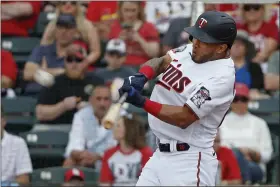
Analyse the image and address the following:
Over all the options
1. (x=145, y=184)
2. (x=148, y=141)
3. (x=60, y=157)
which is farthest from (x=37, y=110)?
(x=145, y=184)

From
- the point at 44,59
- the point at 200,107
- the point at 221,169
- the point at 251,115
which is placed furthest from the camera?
the point at 44,59

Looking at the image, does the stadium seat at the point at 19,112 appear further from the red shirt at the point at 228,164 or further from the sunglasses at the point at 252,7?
the sunglasses at the point at 252,7

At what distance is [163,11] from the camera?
29.6 ft

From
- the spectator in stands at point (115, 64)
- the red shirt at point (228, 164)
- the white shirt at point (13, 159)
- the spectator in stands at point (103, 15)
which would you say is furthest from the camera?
the spectator in stands at point (103, 15)

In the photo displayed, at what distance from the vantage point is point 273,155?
25.2ft

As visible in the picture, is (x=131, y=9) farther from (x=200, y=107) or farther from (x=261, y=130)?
(x=200, y=107)

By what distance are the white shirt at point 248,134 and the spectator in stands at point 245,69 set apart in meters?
0.46

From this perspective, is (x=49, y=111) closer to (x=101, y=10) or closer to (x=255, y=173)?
(x=101, y=10)

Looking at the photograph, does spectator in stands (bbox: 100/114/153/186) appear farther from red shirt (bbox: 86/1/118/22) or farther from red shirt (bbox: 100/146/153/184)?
red shirt (bbox: 86/1/118/22)

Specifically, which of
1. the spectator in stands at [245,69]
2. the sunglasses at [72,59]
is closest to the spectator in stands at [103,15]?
the sunglasses at [72,59]

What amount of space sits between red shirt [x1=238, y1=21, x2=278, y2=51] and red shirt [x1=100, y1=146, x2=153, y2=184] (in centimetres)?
203

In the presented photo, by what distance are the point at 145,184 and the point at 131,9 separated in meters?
3.64

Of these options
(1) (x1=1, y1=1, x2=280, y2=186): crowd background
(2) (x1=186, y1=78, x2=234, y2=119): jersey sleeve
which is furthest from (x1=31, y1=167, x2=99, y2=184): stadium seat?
(2) (x1=186, y1=78, x2=234, y2=119): jersey sleeve

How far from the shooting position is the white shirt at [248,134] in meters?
7.65
